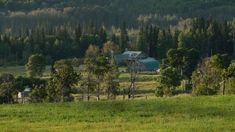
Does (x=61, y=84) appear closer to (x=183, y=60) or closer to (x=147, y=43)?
(x=183, y=60)

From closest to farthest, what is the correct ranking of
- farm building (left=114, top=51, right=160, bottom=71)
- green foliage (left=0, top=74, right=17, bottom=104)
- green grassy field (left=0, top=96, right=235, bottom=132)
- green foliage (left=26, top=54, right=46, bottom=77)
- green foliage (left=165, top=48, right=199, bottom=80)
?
green grassy field (left=0, top=96, right=235, bottom=132) < green foliage (left=0, top=74, right=17, bottom=104) < green foliage (left=165, top=48, right=199, bottom=80) < green foliage (left=26, top=54, right=46, bottom=77) < farm building (left=114, top=51, right=160, bottom=71)

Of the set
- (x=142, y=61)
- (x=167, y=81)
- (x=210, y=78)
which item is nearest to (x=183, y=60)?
(x=210, y=78)

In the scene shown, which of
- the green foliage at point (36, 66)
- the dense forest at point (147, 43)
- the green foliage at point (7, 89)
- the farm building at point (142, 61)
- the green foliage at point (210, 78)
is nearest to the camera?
the green foliage at point (7, 89)

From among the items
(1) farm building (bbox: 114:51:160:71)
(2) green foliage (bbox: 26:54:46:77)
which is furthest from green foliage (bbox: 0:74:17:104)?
(1) farm building (bbox: 114:51:160:71)

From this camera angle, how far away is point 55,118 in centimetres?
2359

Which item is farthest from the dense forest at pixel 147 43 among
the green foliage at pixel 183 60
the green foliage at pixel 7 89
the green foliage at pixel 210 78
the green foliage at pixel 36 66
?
the green foliage at pixel 7 89

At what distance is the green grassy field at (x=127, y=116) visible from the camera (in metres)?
21.1

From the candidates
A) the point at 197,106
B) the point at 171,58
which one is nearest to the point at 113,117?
the point at 197,106

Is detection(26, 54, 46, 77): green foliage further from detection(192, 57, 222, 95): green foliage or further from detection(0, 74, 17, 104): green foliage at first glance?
detection(192, 57, 222, 95): green foliage

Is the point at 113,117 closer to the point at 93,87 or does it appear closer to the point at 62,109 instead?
the point at 62,109

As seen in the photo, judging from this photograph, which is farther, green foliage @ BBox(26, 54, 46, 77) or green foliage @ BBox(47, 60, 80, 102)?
green foliage @ BBox(26, 54, 46, 77)

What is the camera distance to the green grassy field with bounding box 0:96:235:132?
2108 centimetres

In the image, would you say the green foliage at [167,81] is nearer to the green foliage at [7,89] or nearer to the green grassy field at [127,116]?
the green foliage at [7,89]


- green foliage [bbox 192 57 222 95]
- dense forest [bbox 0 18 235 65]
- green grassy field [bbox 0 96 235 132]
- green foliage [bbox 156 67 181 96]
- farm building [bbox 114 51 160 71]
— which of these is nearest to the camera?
green grassy field [bbox 0 96 235 132]
